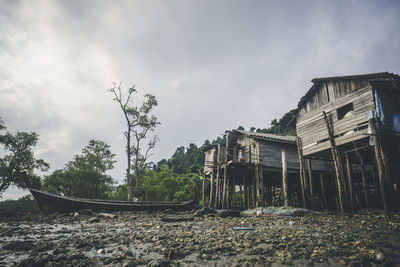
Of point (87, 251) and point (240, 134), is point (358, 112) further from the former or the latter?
point (87, 251)

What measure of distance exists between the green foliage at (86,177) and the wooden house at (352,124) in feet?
88.7

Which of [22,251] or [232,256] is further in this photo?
[22,251]

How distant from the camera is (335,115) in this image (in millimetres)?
12023

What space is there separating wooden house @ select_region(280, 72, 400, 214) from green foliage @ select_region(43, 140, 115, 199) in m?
27.0

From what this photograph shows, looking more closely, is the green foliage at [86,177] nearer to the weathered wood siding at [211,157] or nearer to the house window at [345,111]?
the weathered wood siding at [211,157]

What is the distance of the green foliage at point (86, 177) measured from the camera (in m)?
27.6

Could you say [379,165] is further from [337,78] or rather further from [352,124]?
[337,78]

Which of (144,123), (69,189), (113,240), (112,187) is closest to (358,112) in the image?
(113,240)

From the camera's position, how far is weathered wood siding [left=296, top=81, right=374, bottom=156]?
10586 millimetres

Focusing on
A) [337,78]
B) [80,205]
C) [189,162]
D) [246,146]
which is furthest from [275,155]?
[189,162]

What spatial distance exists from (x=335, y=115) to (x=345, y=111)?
0.67m

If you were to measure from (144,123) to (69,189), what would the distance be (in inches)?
606

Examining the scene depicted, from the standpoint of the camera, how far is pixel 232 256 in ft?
10.3

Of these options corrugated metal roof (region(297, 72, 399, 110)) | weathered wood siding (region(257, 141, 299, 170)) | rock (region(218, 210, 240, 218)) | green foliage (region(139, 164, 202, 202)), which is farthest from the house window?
green foliage (region(139, 164, 202, 202))
